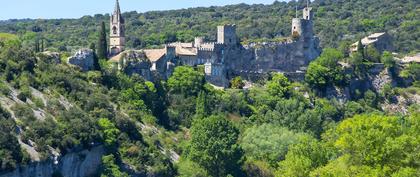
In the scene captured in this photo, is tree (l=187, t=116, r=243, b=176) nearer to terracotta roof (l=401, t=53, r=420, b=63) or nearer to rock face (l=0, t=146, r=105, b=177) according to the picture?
rock face (l=0, t=146, r=105, b=177)

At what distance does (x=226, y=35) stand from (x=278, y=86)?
24.6 feet

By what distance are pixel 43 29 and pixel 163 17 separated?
2589cm

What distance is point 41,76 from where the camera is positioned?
67750mm

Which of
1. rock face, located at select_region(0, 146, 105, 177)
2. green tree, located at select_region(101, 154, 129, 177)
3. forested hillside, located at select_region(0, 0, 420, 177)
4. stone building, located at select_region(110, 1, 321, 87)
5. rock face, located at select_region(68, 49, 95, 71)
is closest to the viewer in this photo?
rock face, located at select_region(0, 146, 105, 177)

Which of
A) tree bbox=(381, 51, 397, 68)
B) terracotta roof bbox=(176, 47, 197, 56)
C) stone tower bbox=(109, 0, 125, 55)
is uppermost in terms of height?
stone tower bbox=(109, 0, 125, 55)

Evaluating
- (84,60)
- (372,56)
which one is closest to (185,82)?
(84,60)

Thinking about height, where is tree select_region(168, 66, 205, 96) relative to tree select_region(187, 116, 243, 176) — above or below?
above

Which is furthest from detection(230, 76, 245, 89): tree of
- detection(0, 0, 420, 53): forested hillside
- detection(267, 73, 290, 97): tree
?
detection(0, 0, 420, 53): forested hillside

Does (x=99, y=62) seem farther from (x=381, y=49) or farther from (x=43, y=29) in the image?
(x=43, y=29)

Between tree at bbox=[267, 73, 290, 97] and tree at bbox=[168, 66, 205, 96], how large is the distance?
859 centimetres

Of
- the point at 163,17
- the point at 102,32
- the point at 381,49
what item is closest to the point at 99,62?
the point at 102,32

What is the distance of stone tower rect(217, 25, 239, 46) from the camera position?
302 ft

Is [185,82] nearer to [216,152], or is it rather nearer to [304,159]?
[216,152]

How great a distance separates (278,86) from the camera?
88.9m
